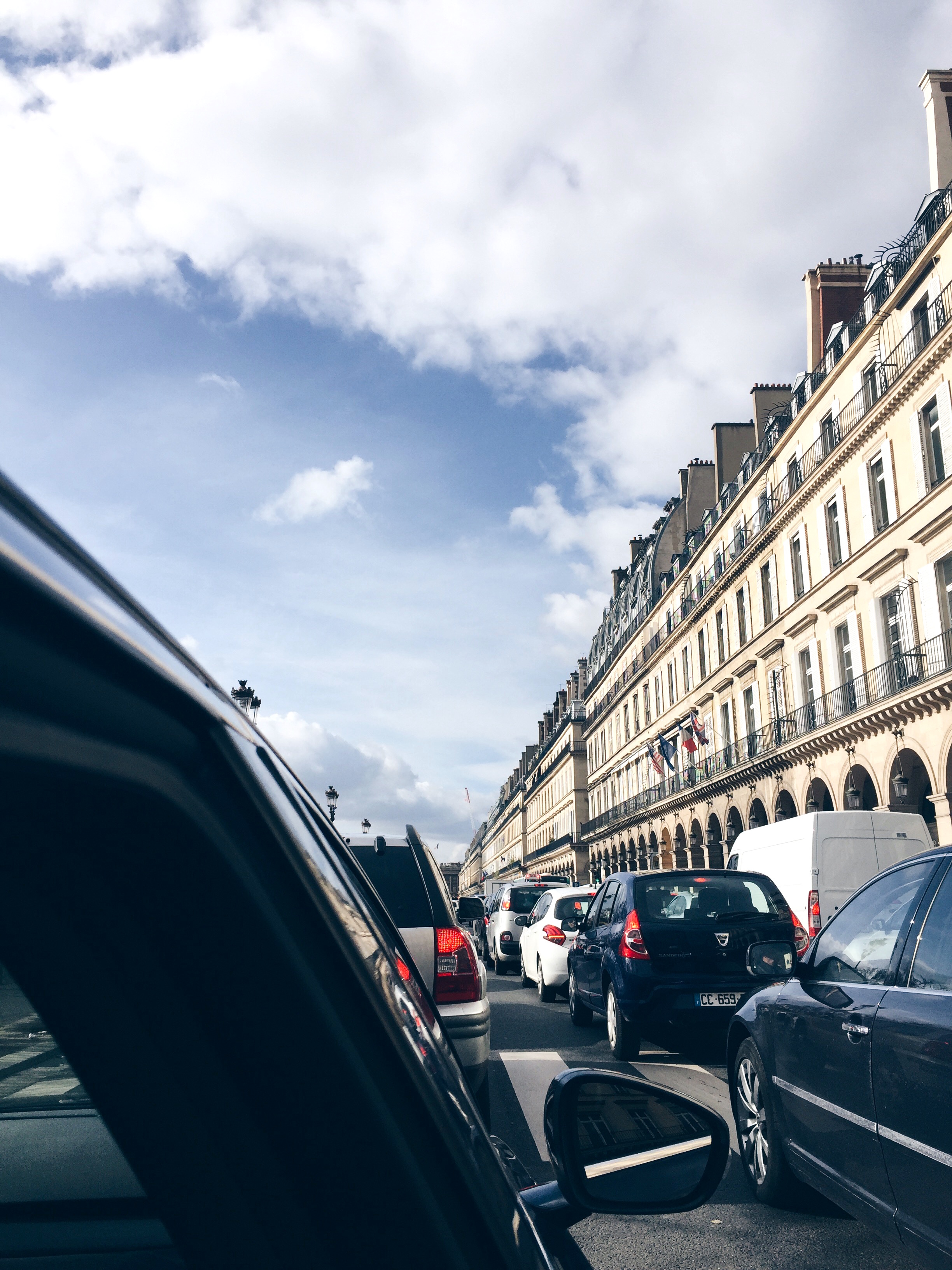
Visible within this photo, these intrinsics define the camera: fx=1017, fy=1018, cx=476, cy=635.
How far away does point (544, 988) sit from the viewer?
14695 millimetres

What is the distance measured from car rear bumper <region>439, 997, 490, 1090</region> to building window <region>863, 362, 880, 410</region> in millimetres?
27019

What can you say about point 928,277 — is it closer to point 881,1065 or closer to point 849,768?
point 849,768

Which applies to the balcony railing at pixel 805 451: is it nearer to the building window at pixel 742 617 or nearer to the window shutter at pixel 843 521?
the window shutter at pixel 843 521

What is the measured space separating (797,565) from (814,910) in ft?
75.7

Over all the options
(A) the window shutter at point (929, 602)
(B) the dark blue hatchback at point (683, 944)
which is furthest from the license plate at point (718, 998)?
(A) the window shutter at point (929, 602)

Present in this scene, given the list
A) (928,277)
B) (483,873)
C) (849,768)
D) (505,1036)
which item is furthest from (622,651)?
(483,873)

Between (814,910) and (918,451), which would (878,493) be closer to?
(918,451)

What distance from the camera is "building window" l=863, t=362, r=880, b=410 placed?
2920 cm

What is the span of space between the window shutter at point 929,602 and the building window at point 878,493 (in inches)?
137

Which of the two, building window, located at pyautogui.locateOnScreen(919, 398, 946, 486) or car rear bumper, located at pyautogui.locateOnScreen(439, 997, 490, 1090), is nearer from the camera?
car rear bumper, located at pyautogui.locateOnScreen(439, 997, 490, 1090)

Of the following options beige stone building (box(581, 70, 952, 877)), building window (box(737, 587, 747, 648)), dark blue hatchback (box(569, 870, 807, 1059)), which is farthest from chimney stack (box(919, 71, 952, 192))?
dark blue hatchback (box(569, 870, 807, 1059))

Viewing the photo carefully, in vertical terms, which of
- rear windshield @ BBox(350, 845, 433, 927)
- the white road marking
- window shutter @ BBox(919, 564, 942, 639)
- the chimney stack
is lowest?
the white road marking

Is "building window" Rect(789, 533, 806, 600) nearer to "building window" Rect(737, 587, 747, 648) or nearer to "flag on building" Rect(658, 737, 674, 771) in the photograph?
"building window" Rect(737, 587, 747, 648)

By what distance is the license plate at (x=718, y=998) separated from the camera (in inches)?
337
